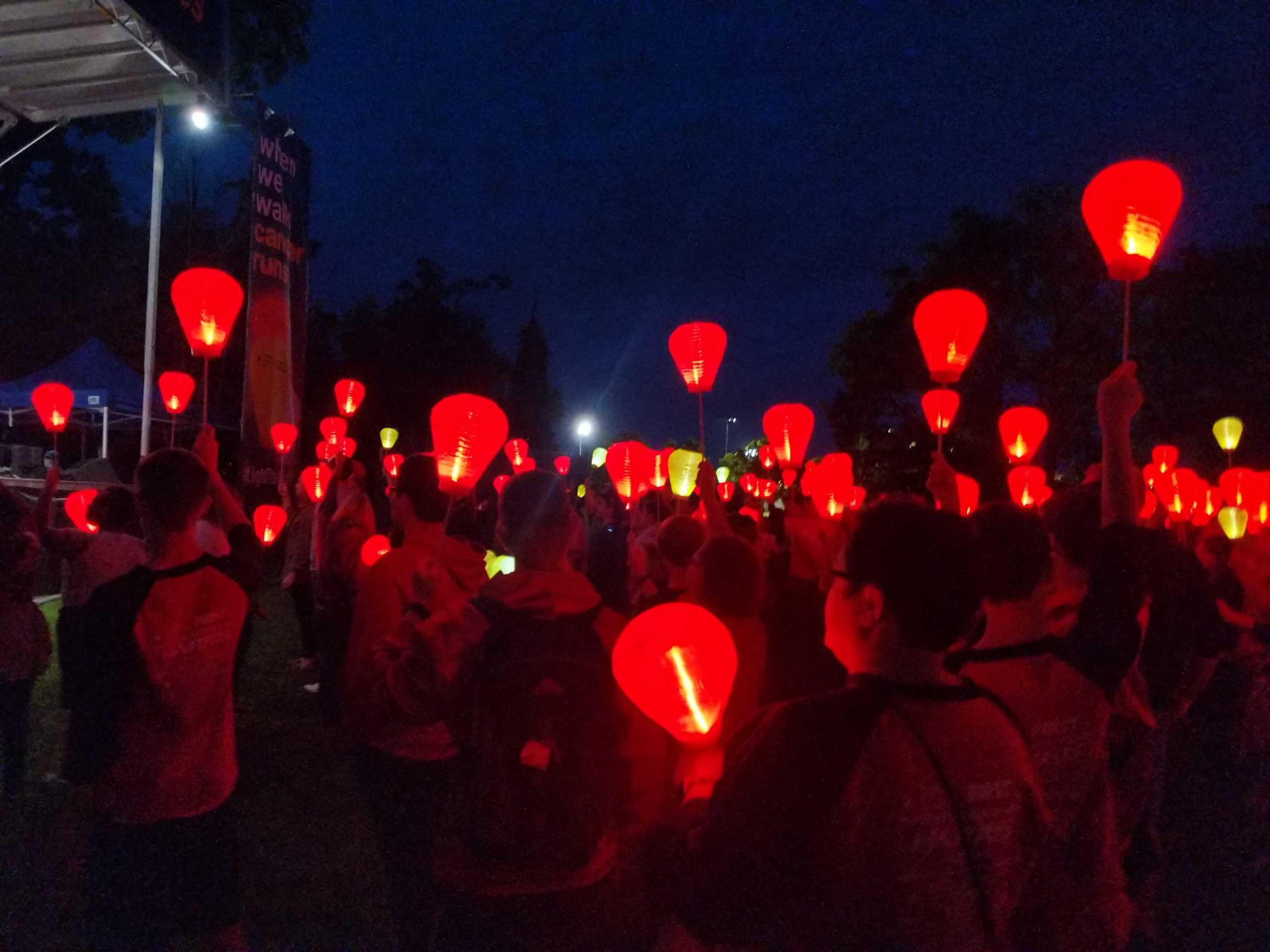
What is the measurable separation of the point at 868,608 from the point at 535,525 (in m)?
0.97

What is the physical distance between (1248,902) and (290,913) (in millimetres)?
5167

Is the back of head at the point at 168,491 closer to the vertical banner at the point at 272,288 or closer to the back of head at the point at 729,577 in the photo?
the back of head at the point at 729,577

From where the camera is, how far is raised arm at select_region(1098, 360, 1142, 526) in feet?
8.41

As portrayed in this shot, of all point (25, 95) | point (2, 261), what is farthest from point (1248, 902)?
point (2, 261)

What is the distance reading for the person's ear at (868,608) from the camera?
147 cm

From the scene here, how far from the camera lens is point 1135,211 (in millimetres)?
3420

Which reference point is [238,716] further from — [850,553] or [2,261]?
[2,261]

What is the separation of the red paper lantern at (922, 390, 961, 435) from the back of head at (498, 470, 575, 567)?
440 centimetres

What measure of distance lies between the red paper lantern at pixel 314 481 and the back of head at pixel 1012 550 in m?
7.76

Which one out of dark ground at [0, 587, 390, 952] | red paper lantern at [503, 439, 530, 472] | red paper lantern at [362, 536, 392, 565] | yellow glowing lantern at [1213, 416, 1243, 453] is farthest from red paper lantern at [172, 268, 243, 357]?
yellow glowing lantern at [1213, 416, 1243, 453]

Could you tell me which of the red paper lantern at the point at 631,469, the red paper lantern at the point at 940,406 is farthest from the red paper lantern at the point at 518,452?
the red paper lantern at the point at 940,406

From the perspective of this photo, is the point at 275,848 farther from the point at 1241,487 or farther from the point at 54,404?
the point at 1241,487

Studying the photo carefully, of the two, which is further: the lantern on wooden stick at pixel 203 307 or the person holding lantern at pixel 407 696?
the lantern on wooden stick at pixel 203 307

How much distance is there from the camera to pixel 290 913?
3906 millimetres
